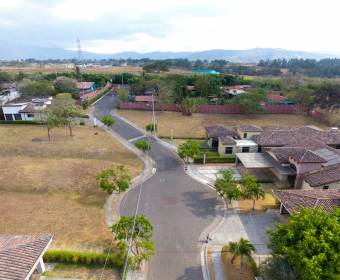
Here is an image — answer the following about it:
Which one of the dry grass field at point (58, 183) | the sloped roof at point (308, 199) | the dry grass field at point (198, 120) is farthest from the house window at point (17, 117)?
the sloped roof at point (308, 199)

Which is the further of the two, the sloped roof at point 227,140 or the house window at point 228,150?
the house window at point 228,150

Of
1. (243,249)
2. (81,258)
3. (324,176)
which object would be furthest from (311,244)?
(324,176)

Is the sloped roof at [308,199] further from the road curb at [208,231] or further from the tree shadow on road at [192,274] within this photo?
the tree shadow on road at [192,274]

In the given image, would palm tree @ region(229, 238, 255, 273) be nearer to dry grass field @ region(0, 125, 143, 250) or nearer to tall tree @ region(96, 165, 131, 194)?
dry grass field @ region(0, 125, 143, 250)

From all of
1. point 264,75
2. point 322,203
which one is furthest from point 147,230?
point 264,75

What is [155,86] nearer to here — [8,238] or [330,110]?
[330,110]
